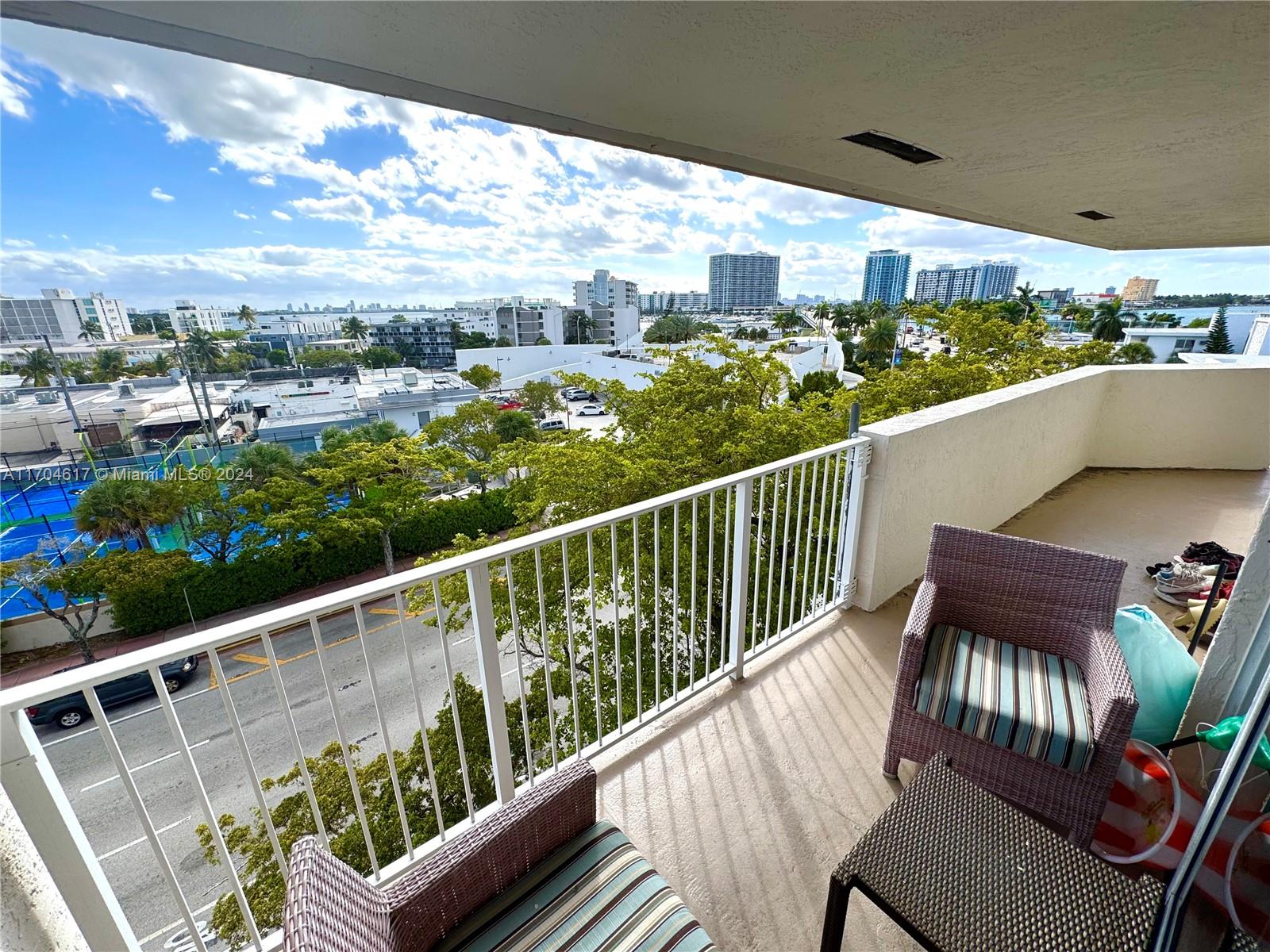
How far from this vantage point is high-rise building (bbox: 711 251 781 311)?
2200 inches

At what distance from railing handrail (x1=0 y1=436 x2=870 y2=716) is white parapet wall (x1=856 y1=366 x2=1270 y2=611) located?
164cm

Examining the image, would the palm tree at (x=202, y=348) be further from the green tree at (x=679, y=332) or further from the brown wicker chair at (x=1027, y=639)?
the brown wicker chair at (x=1027, y=639)

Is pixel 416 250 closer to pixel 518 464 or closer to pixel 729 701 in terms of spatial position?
pixel 518 464

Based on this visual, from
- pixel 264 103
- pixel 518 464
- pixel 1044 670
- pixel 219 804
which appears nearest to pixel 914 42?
pixel 1044 670

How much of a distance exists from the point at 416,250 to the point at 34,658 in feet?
A: 88.4

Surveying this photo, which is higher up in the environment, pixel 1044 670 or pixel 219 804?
pixel 1044 670

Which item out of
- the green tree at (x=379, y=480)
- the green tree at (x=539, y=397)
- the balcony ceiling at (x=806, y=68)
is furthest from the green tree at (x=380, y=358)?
the balcony ceiling at (x=806, y=68)

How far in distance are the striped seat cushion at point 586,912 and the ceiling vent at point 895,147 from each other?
271 centimetres

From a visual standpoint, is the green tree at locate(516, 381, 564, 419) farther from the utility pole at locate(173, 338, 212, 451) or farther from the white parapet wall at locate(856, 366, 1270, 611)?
the white parapet wall at locate(856, 366, 1270, 611)

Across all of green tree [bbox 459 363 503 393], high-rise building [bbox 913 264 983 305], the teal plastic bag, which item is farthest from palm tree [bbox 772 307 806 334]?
the teal plastic bag

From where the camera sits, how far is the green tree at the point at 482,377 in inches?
1140

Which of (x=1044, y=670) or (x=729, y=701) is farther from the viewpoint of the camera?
(x=729, y=701)

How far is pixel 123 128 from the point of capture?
56.6 ft

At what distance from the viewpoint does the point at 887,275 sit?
2469 inches
